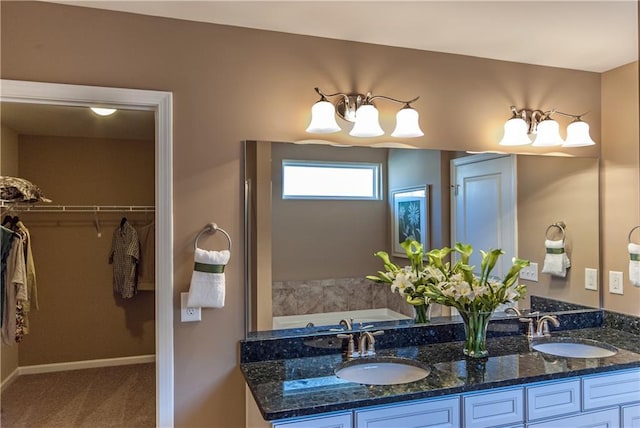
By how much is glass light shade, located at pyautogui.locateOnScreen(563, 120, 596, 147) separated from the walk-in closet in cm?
327

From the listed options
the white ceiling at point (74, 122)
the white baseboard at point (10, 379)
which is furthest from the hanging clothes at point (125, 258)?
the white baseboard at point (10, 379)

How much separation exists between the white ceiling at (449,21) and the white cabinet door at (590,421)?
68.5 inches

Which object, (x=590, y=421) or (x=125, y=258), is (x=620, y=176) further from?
(x=125, y=258)

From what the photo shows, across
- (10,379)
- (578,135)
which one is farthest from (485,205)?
(10,379)

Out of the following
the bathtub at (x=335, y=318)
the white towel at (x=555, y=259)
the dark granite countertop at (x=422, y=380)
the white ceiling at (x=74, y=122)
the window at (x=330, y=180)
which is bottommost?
the dark granite countertop at (x=422, y=380)

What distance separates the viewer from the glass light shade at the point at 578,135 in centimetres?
252

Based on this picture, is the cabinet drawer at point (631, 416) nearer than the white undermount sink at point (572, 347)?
Yes

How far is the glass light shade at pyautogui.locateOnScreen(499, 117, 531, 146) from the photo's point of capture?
7.94 ft

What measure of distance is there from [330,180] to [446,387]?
42.6 inches

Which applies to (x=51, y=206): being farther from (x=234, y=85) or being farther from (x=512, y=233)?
(x=512, y=233)

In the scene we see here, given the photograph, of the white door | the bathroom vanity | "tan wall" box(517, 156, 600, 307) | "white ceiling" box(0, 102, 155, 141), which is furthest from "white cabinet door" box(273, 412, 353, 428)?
"white ceiling" box(0, 102, 155, 141)

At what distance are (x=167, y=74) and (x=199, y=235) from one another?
72 centimetres

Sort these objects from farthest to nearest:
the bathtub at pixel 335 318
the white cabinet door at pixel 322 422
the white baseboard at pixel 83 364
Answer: the white baseboard at pixel 83 364
the bathtub at pixel 335 318
the white cabinet door at pixel 322 422

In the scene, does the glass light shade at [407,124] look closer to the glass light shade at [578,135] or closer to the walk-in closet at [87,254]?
the glass light shade at [578,135]
